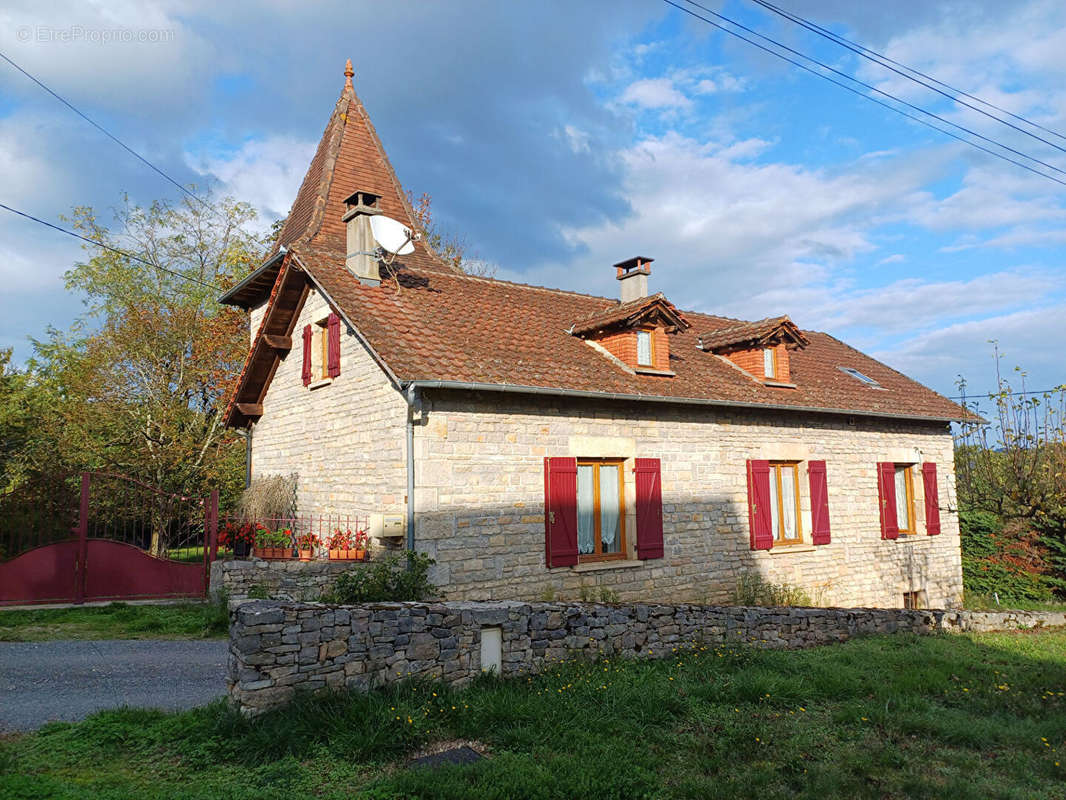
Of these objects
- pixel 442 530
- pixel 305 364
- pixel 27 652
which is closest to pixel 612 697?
pixel 442 530

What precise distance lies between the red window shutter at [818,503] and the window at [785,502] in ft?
0.76

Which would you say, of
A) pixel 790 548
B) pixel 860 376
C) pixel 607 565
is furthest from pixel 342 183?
pixel 860 376

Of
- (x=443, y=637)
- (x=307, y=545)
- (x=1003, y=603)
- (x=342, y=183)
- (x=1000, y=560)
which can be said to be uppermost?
(x=342, y=183)

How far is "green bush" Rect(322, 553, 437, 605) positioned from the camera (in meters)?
7.72

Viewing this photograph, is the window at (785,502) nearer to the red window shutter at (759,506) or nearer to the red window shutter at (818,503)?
the red window shutter at (818,503)

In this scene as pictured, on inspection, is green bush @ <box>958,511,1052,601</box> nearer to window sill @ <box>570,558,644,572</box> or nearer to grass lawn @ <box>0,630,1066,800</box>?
window sill @ <box>570,558,644,572</box>

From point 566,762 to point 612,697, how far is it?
4.84ft

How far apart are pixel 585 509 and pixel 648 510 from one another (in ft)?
3.13

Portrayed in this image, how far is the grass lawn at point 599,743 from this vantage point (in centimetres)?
444

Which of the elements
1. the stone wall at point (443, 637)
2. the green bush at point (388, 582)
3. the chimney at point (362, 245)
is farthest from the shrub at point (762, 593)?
the chimney at point (362, 245)

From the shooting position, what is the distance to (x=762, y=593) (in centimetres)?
1146

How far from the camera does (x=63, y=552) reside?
10.6 meters

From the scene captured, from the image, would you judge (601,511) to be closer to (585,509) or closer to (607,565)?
(585,509)

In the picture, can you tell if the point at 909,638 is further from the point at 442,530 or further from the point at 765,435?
the point at 442,530
